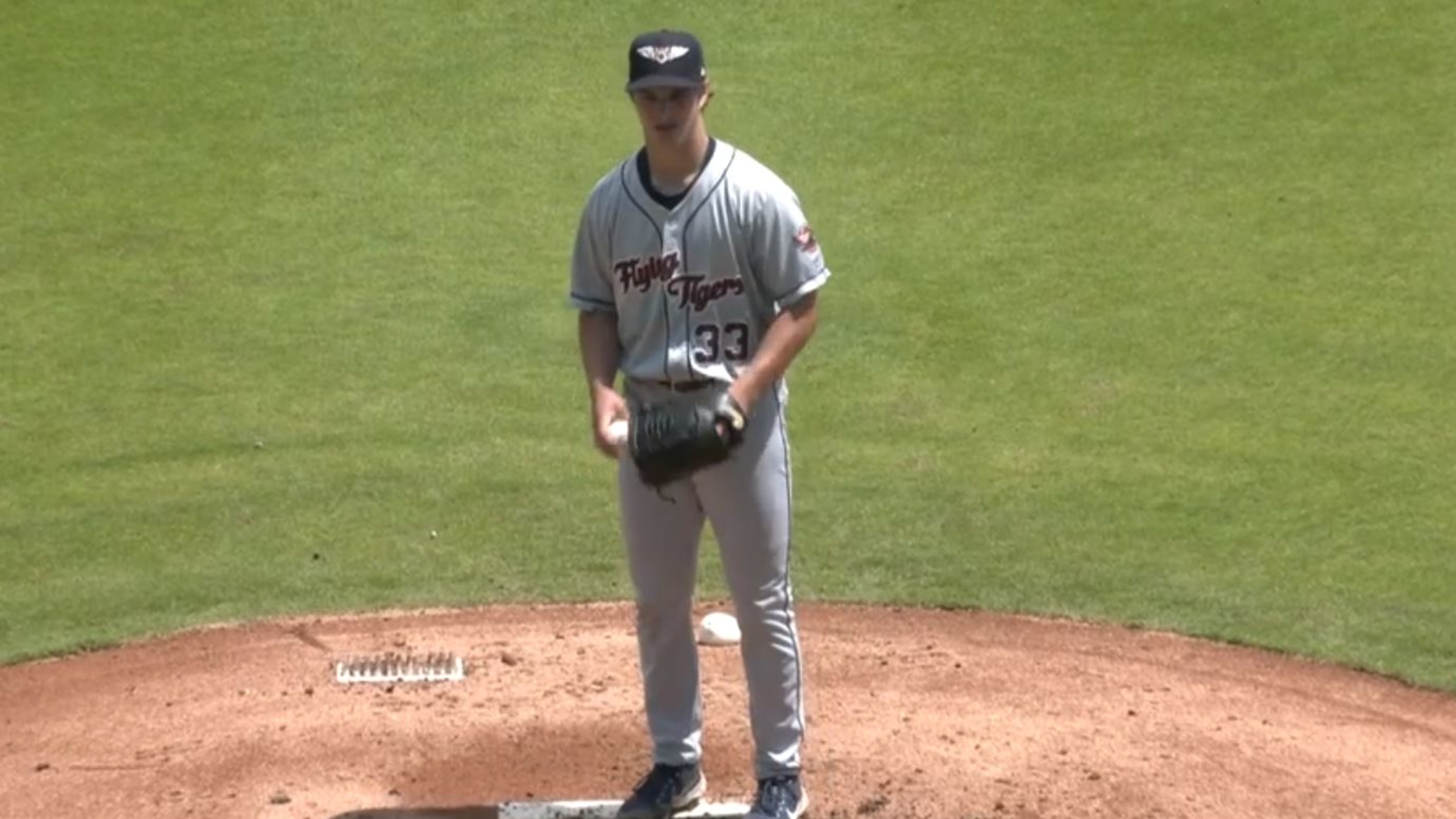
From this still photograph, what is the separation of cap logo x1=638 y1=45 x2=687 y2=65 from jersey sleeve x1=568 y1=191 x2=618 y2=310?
0.38 m

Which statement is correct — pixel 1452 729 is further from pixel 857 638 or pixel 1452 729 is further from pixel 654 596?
pixel 654 596

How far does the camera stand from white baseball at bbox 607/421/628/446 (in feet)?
17.3

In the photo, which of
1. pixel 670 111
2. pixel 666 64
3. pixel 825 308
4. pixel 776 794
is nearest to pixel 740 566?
pixel 776 794

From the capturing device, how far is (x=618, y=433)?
17.3 feet

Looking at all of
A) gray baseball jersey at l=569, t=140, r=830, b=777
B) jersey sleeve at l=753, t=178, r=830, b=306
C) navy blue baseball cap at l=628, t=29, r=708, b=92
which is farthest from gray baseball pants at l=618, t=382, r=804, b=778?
navy blue baseball cap at l=628, t=29, r=708, b=92

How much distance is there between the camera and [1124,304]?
10234 mm

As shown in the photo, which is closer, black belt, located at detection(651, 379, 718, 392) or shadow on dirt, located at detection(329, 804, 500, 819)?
black belt, located at detection(651, 379, 718, 392)

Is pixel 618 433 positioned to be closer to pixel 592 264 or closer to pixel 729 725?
pixel 592 264

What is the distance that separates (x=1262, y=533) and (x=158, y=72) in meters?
6.79

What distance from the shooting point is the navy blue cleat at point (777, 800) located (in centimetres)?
549

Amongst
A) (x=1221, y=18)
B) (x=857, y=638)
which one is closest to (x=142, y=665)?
(x=857, y=638)

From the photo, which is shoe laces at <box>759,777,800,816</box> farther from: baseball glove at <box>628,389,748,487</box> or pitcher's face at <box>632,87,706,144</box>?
pitcher's face at <box>632,87,706,144</box>

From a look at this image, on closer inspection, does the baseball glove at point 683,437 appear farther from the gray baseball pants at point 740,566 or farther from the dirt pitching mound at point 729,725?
the dirt pitching mound at point 729,725

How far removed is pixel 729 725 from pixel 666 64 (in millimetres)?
2214
